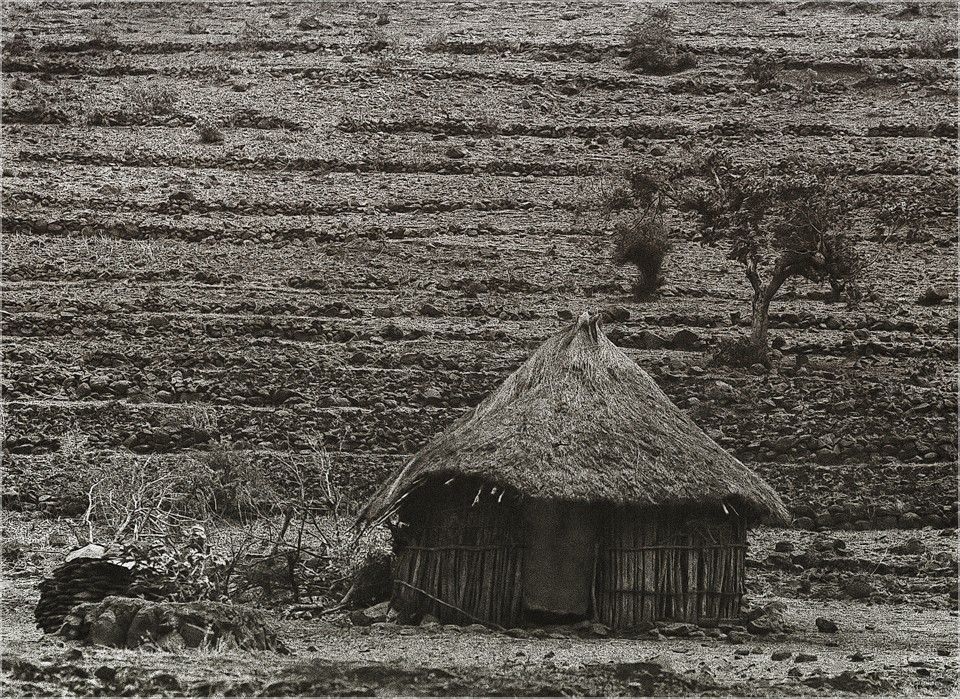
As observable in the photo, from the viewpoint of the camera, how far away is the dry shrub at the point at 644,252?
22.0 metres

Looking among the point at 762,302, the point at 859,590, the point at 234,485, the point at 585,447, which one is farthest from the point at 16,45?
the point at 859,590

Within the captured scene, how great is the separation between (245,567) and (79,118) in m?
18.3

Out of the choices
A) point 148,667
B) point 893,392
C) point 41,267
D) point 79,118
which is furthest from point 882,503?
point 79,118

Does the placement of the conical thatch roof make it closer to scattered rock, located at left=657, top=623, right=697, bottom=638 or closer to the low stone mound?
scattered rock, located at left=657, top=623, right=697, bottom=638

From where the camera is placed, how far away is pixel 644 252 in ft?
72.3

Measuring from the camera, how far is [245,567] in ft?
39.9

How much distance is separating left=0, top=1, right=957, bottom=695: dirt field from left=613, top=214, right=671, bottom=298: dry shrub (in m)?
0.27

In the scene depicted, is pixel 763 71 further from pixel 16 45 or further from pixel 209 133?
pixel 16 45

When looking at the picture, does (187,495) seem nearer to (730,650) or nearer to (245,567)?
(245,567)

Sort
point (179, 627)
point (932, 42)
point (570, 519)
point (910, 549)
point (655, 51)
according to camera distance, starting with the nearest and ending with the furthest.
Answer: point (179, 627), point (570, 519), point (910, 549), point (655, 51), point (932, 42)

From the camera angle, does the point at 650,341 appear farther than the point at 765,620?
Yes

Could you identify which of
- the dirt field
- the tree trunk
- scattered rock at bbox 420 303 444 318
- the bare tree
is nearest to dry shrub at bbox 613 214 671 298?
the dirt field

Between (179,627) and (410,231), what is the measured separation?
50.6ft

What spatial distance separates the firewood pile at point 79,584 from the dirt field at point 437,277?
1.29ft
